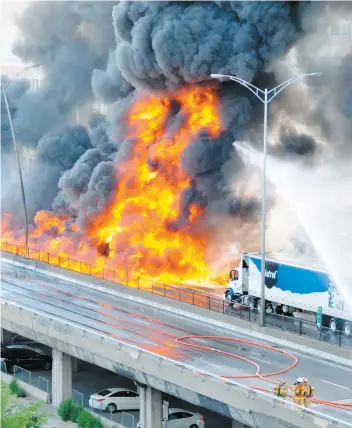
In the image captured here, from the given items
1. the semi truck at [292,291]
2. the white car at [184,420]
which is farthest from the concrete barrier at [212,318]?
the white car at [184,420]

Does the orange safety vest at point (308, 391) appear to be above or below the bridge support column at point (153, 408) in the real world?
above

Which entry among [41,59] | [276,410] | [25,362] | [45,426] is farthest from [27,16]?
[276,410]

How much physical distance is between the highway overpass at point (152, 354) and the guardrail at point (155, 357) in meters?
0.03

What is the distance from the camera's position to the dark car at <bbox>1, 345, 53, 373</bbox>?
166ft

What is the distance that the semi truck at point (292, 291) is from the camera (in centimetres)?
4491

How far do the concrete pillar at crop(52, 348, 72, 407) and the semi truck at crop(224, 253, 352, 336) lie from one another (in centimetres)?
780

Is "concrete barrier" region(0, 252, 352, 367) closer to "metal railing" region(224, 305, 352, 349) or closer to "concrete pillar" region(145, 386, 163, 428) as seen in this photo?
"metal railing" region(224, 305, 352, 349)

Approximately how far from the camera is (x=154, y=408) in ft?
130

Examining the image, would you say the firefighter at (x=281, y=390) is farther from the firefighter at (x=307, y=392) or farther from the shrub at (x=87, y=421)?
the shrub at (x=87, y=421)

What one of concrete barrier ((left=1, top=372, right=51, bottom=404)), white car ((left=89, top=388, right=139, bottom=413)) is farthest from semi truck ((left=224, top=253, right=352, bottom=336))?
concrete barrier ((left=1, top=372, right=51, bottom=404))

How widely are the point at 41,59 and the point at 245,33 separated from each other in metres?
31.8

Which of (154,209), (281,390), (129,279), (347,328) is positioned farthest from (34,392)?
(154,209)

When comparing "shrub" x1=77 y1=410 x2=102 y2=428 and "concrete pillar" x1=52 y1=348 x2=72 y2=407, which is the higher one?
"concrete pillar" x1=52 y1=348 x2=72 y2=407

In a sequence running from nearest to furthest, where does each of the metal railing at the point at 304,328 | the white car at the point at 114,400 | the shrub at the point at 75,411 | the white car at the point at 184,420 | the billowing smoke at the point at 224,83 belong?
the white car at the point at 184,420, the metal railing at the point at 304,328, the shrub at the point at 75,411, the white car at the point at 114,400, the billowing smoke at the point at 224,83
